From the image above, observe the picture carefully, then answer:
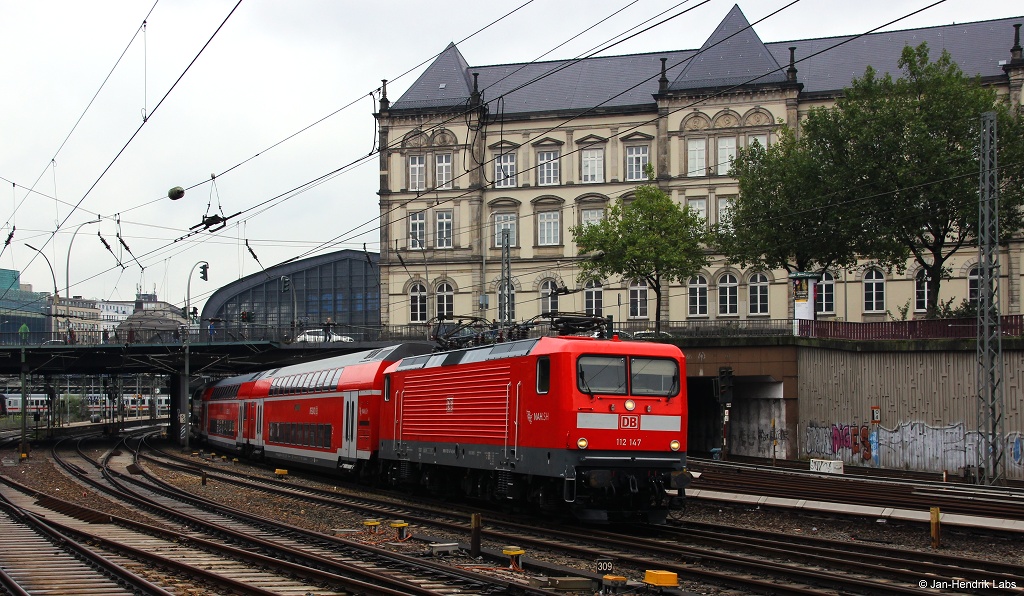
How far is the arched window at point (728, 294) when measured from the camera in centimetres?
6312

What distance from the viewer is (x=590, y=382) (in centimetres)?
1878

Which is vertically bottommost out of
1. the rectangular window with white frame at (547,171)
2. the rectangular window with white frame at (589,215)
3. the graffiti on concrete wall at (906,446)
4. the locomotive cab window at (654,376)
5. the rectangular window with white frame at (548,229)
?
the graffiti on concrete wall at (906,446)

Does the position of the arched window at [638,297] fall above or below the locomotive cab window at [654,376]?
above

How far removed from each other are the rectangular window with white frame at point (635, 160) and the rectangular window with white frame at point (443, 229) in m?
11.8

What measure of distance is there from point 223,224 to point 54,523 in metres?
11.4

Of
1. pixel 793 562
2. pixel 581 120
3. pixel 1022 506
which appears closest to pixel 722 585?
pixel 793 562

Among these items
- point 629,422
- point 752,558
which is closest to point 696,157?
point 629,422

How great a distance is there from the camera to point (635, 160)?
65.9m

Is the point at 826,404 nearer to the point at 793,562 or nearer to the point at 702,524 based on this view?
the point at 702,524

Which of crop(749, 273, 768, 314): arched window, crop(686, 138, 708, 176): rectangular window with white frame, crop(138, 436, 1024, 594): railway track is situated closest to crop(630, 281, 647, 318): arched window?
crop(749, 273, 768, 314): arched window

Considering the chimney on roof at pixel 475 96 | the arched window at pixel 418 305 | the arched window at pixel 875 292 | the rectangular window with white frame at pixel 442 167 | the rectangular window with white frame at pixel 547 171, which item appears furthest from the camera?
the rectangular window with white frame at pixel 442 167

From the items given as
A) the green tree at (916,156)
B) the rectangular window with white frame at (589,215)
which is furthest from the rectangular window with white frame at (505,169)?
the green tree at (916,156)

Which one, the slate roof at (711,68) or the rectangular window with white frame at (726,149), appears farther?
the slate roof at (711,68)

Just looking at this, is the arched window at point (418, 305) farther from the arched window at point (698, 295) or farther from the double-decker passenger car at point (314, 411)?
the double-decker passenger car at point (314, 411)
